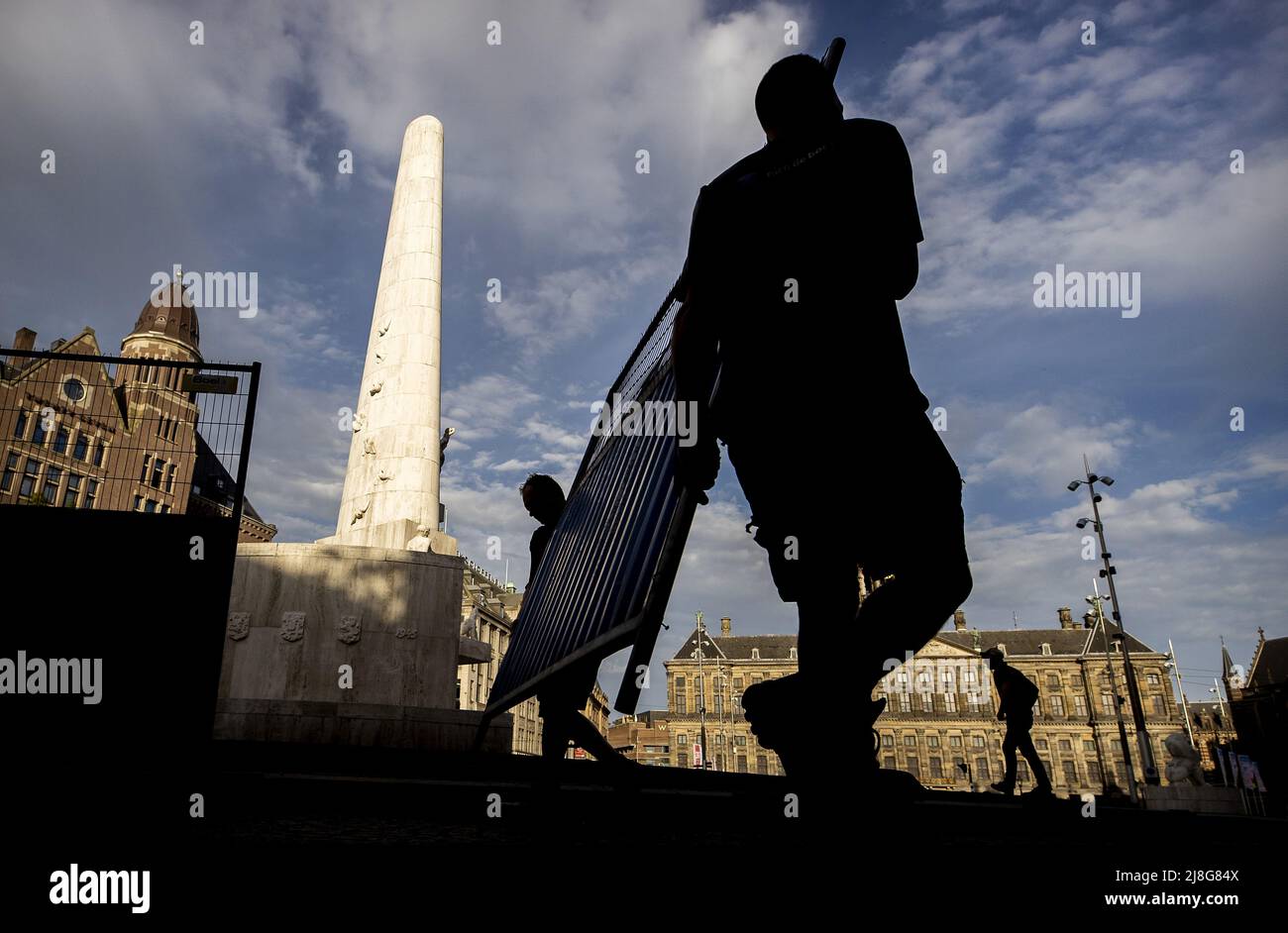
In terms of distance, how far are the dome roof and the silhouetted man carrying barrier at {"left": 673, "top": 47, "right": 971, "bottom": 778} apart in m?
82.4

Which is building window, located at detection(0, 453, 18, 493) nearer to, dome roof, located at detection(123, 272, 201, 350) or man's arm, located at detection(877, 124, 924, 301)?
man's arm, located at detection(877, 124, 924, 301)

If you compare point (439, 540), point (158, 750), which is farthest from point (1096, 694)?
point (158, 750)

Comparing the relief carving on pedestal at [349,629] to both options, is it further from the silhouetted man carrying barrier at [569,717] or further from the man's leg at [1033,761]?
the man's leg at [1033,761]

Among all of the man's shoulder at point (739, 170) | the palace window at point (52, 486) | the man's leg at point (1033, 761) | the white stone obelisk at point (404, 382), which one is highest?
the palace window at point (52, 486)

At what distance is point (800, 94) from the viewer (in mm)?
2549

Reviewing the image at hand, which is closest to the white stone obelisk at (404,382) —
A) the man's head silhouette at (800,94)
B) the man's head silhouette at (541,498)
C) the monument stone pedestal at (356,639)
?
the monument stone pedestal at (356,639)

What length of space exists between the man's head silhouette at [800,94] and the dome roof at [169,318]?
8223 centimetres

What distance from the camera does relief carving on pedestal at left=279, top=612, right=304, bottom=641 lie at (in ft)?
38.7

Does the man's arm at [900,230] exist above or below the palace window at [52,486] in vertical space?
below

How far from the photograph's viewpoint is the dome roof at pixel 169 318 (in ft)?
232
